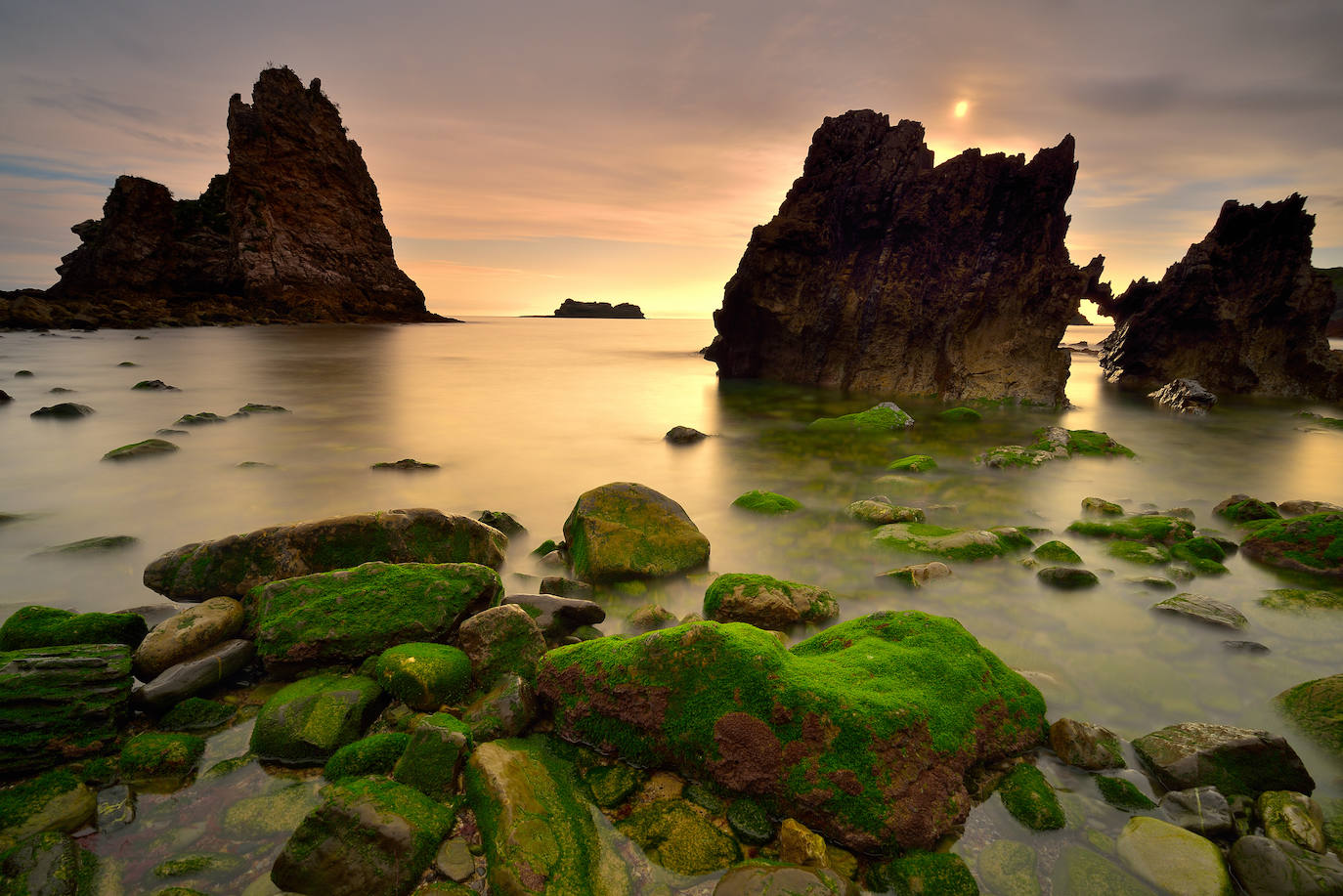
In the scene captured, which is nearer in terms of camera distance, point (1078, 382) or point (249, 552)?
point (249, 552)

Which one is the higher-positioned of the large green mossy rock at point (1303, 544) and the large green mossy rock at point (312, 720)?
the large green mossy rock at point (1303, 544)

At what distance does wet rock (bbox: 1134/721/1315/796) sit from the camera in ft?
13.8

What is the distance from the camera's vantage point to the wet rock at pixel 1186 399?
82.8 ft

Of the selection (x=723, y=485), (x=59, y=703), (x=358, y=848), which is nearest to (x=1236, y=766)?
(x=358, y=848)

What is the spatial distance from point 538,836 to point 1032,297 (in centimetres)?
2832

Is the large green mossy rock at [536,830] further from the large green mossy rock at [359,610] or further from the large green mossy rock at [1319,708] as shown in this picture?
the large green mossy rock at [1319,708]

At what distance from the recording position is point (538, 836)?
3.59 meters

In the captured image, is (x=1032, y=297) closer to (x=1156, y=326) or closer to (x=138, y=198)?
(x=1156, y=326)

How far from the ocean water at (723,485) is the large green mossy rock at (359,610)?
94cm

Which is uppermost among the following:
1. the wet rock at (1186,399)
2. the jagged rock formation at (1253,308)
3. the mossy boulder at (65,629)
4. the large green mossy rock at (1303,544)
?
the jagged rock formation at (1253,308)

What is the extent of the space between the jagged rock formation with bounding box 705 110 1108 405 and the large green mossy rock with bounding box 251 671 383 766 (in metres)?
26.3

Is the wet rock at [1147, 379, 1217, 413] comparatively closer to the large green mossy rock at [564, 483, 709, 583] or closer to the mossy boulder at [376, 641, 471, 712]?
the large green mossy rock at [564, 483, 709, 583]

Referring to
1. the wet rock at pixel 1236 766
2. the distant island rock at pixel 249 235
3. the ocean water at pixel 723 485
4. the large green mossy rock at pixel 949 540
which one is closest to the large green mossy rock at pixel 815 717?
the ocean water at pixel 723 485

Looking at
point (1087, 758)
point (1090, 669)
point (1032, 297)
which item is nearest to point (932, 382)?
point (1032, 297)
